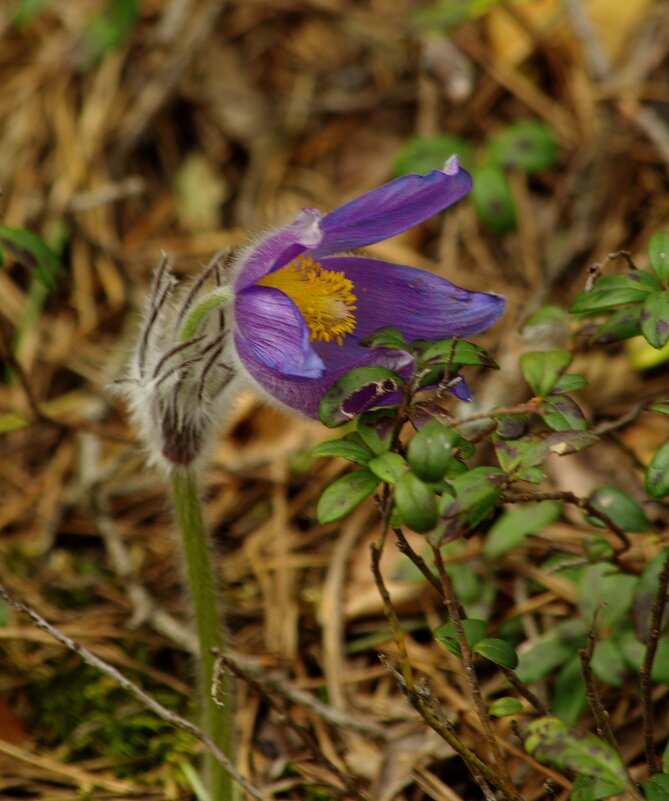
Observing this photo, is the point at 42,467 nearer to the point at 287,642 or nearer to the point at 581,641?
the point at 287,642

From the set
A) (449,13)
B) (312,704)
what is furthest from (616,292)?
(449,13)

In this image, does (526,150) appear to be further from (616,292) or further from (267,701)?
(267,701)

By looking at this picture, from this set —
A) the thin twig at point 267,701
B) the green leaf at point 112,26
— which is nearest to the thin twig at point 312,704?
the thin twig at point 267,701

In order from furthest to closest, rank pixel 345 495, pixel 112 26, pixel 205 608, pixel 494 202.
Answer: pixel 112 26
pixel 494 202
pixel 205 608
pixel 345 495

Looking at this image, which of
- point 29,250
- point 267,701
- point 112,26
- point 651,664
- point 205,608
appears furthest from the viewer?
point 112,26

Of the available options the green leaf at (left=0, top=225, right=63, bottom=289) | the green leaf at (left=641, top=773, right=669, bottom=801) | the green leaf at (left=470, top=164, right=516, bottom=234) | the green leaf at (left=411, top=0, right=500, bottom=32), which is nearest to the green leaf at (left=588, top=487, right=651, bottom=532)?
the green leaf at (left=641, top=773, right=669, bottom=801)

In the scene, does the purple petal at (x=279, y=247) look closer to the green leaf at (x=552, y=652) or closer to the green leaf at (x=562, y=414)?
the green leaf at (x=562, y=414)

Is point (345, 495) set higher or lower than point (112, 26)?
lower
